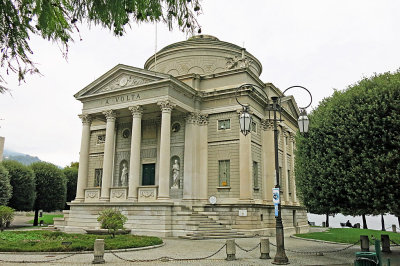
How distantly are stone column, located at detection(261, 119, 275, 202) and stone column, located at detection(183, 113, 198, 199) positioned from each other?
5698 mm

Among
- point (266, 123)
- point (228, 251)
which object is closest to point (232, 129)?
point (266, 123)

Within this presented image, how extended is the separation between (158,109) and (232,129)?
236 inches

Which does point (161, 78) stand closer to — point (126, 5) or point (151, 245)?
point (151, 245)

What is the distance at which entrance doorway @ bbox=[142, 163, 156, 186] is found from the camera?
2825 centimetres

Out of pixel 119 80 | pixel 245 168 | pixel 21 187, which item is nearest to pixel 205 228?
pixel 245 168

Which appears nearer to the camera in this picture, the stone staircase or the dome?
the stone staircase

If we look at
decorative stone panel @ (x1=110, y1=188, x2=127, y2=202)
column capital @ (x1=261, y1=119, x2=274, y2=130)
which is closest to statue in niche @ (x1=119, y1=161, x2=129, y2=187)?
decorative stone panel @ (x1=110, y1=188, x2=127, y2=202)

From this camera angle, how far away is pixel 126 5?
5410 mm

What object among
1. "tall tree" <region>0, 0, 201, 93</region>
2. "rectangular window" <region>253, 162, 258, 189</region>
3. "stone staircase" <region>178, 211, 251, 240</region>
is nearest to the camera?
"tall tree" <region>0, 0, 201, 93</region>

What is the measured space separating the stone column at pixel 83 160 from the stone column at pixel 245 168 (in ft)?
40.0

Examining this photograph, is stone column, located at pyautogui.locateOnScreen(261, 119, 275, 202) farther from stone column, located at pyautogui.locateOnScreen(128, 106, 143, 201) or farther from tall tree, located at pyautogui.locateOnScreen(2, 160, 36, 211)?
tall tree, located at pyautogui.locateOnScreen(2, 160, 36, 211)

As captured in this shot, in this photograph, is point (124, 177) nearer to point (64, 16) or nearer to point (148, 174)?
point (148, 174)

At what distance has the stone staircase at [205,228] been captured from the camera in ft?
70.6

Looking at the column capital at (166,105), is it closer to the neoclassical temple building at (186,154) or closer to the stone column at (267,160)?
the neoclassical temple building at (186,154)
